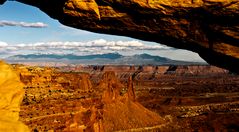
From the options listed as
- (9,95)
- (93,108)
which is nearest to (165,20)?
(9,95)

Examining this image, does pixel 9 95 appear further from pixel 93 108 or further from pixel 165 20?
pixel 93 108

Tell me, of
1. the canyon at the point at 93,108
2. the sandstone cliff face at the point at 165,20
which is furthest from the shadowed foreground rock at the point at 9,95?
the canyon at the point at 93,108

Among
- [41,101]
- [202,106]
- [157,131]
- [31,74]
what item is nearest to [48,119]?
[41,101]

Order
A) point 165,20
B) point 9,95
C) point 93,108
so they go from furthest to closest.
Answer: point 93,108 < point 165,20 < point 9,95

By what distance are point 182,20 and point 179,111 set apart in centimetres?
12456

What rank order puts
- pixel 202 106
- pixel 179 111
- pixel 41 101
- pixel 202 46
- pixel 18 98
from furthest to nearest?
pixel 202 106, pixel 179 111, pixel 41 101, pixel 202 46, pixel 18 98

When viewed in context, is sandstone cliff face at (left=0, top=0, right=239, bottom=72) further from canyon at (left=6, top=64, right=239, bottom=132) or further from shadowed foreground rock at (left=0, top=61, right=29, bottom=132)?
canyon at (left=6, top=64, right=239, bottom=132)

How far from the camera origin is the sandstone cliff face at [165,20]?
60.0ft

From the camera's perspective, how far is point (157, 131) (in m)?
95.9

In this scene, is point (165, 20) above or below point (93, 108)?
above

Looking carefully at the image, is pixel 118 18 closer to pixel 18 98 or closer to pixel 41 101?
pixel 18 98

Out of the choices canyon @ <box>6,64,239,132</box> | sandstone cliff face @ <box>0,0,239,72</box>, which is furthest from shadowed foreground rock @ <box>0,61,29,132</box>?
canyon @ <box>6,64,239,132</box>

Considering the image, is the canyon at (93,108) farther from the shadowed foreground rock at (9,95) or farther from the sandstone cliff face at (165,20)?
the shadowed foreground rock at (9,95)

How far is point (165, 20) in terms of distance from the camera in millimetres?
19281
